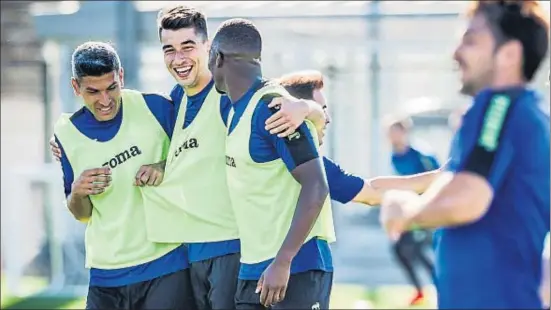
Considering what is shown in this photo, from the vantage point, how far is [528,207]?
10.2 feet

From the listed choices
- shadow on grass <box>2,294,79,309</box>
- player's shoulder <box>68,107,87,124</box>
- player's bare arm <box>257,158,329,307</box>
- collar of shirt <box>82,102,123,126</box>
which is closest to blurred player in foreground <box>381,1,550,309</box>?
player's bare arm <box>257,158,329,307</box>

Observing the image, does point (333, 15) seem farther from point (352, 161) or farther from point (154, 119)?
point (154, 119)

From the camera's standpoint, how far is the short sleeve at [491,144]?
302 centimetres

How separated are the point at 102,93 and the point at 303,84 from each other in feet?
2.77

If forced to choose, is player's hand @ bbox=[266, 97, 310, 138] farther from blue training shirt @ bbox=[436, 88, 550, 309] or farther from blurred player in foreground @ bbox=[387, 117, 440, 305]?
blurred player in foreground @ bbox=[387, 117, 440, 305]

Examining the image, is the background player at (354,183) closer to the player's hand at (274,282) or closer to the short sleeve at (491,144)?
the player's hand at (274,282)

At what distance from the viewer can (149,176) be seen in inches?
189

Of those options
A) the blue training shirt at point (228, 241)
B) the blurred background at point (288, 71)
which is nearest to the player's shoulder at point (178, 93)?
the blue training shirt at point (228, 241)

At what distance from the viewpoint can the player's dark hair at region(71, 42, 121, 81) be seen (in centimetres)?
479

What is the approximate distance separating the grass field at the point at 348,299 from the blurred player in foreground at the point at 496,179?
6765 millimetres

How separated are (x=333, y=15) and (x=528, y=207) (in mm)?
8646

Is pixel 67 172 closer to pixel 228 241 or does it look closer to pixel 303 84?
pixel 228 241

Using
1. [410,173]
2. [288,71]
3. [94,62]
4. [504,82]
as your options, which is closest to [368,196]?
[94,62]

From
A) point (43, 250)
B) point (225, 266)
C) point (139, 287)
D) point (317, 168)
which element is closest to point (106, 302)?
point (139, 287)
